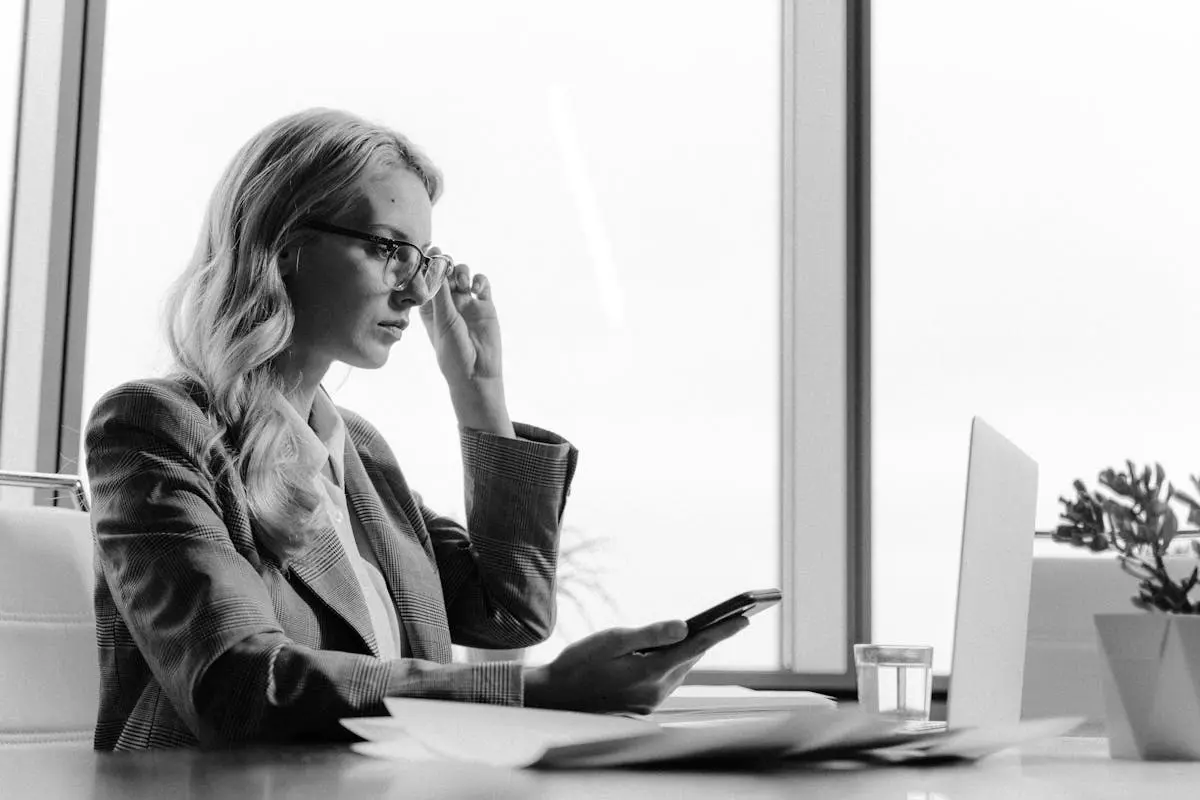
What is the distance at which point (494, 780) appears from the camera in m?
0.60

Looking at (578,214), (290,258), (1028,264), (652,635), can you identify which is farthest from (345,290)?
(1028,264)

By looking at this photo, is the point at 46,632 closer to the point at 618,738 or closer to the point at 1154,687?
the point at 618,738

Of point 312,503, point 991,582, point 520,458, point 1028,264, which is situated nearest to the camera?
point 991,582

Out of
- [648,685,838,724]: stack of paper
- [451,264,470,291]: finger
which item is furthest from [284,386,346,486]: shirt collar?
[648,685,838,724]: stack of paper

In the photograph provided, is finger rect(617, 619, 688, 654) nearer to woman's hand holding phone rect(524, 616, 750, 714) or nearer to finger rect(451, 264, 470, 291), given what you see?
woman's hand holding phone rect(524, 616, 750, 714)

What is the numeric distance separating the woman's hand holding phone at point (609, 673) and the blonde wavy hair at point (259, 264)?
0.51 m

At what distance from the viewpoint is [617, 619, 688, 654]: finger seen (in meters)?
0.86

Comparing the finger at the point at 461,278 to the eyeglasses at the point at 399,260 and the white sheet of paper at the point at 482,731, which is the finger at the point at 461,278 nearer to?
the eyeglasses at the point at 399,260

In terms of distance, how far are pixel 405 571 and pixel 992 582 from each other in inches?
30.0

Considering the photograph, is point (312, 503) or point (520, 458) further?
point (520, 458)

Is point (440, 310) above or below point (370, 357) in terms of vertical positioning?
above

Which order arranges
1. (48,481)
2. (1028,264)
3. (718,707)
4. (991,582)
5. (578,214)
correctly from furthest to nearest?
(578,214)
(1028,264)
(48,481)
(718,707)
(991,582)

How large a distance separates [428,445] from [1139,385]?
5.84 ft

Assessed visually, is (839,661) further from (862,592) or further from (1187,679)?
(1187,679)
